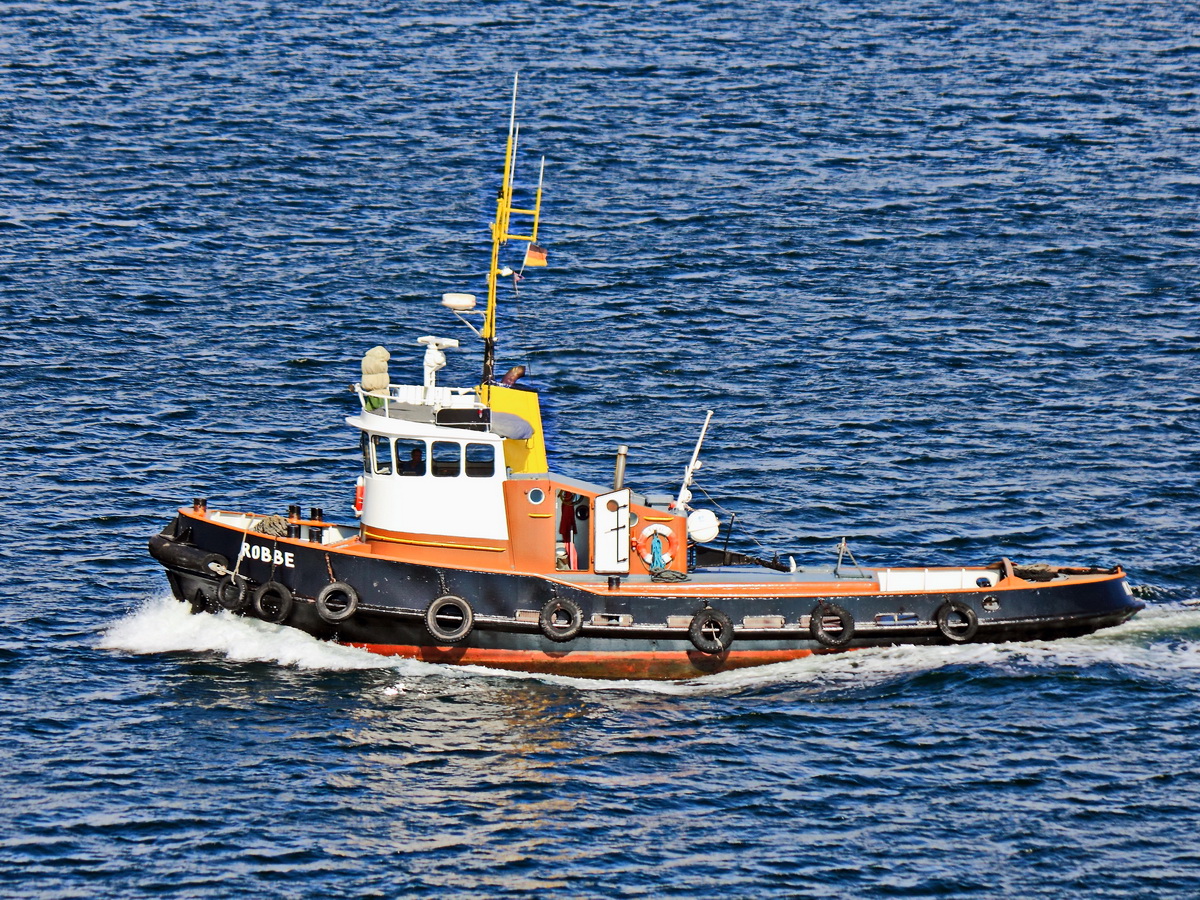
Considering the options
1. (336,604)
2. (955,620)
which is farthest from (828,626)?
(336,604)

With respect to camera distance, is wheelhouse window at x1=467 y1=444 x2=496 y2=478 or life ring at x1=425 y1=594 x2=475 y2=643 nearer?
life ring at x1=425 y1=594 x2=475 y2=643

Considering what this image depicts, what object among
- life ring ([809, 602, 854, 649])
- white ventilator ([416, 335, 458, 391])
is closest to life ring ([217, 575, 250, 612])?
white ventilator ([416, 335, 458, 391])

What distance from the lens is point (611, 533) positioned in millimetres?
32000

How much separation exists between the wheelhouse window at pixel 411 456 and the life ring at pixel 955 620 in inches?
364

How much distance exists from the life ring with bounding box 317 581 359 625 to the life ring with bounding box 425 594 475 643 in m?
1.28

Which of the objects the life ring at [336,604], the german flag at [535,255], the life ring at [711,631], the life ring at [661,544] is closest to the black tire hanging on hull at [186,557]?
the life ring at [336,604]

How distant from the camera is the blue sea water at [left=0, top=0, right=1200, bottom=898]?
2727 centimetres

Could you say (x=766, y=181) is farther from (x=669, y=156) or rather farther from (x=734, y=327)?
(x=734, y=327)

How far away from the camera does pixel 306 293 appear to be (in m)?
52.9

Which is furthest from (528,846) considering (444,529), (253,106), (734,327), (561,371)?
(253,106)

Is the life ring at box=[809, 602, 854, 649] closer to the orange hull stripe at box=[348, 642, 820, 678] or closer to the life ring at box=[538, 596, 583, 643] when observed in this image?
the orange hull stripe at box=[348, 642, 820, 678]

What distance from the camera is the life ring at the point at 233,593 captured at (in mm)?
32250

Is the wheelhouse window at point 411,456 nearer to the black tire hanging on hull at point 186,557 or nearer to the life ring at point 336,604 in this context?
the life ring at point 336,604

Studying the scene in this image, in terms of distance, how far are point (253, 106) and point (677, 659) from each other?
44.1 m
